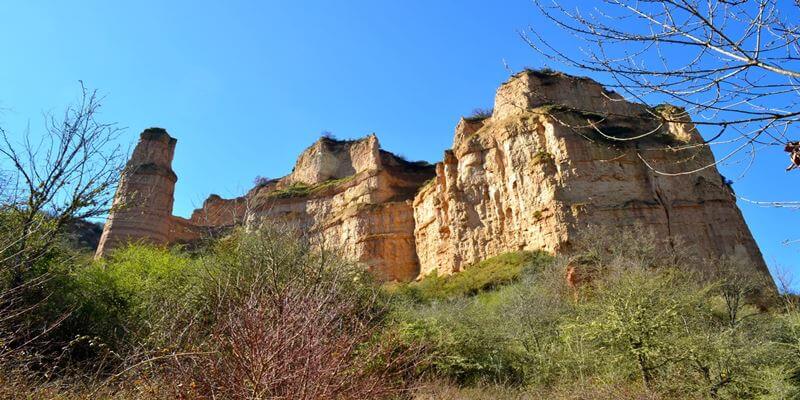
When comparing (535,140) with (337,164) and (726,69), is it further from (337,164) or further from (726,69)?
(726,69)

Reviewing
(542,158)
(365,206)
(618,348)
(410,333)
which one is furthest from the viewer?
(365,206)

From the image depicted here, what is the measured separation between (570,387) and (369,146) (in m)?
33.5

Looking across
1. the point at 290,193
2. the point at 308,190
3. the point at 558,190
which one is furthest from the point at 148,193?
the point at 558,190

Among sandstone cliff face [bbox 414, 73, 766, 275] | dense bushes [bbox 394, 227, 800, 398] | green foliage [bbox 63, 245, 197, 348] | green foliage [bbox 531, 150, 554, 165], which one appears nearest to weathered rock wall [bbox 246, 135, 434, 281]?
sandstone cliff face [bbox 414, 73, 766, 275]

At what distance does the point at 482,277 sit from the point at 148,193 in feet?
74.7

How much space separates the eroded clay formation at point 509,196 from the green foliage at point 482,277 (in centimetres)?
105

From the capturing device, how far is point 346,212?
35.0 meters

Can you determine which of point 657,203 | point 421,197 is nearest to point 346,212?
point 421,197

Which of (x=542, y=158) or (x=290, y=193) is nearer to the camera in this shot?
(x=542, y=158)

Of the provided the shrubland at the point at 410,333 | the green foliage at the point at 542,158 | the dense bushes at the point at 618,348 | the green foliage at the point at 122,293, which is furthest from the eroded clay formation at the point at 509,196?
the dense bushes at the point at 618,348

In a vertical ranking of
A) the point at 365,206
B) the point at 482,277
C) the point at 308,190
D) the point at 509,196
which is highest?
the point at 308,190

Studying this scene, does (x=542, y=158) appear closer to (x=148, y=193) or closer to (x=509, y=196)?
(x=509, y=196)

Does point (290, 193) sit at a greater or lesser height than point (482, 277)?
greater

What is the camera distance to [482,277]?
2414 centimetres
